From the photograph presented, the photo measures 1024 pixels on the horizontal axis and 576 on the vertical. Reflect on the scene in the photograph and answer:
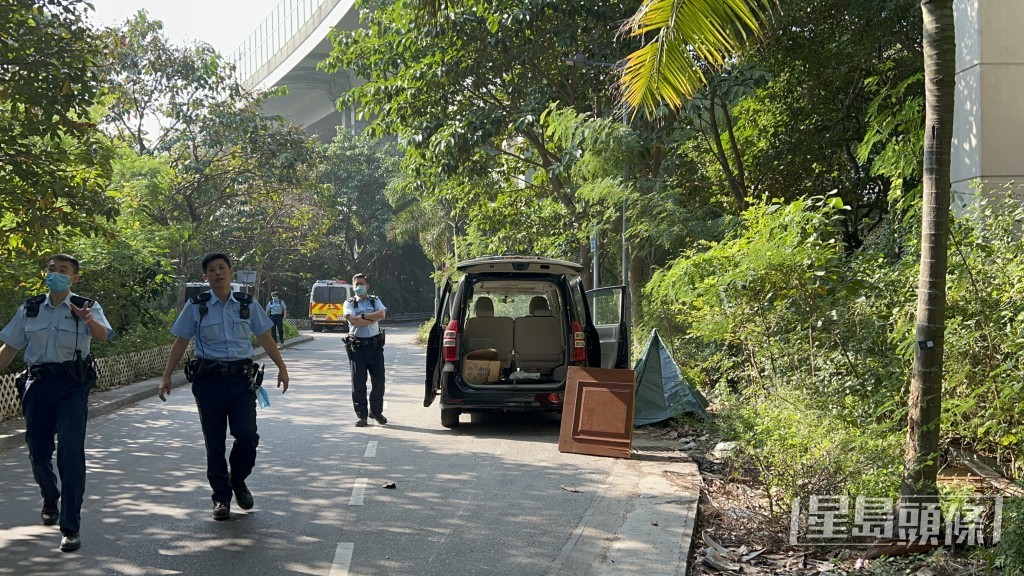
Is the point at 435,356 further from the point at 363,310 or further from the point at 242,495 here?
the point at 242,495

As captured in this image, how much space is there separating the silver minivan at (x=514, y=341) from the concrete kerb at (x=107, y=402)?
2767 mm

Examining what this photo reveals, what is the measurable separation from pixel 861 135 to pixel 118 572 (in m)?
13.8

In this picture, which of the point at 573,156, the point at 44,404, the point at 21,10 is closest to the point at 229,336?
the point at 44,404

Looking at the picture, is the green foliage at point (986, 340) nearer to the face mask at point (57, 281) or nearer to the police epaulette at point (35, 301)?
the face mask at point (57, 281)

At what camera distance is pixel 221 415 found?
716cm

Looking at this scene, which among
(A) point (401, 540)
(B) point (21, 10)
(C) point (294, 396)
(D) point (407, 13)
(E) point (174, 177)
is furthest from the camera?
(E) point (174, 177)

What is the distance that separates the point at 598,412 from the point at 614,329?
2623 millimetres

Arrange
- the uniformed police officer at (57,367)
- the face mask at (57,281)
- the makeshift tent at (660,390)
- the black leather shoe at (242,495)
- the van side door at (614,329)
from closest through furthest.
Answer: the uniformed police officer at (57,367), the face mask at (57,281), the black leather shoe at (242,495), the makeshift tent at (660,390), the van side door at (614,329)

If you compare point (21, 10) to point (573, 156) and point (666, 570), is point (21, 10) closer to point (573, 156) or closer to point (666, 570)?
point (573, 156)

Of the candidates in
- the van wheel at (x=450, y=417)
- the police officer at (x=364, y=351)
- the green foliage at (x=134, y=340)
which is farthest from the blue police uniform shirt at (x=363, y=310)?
the green foliage at (x=134, y=340)

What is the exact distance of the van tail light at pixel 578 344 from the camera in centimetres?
1145

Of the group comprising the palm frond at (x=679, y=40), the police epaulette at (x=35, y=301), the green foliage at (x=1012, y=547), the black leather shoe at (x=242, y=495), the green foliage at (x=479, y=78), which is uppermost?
the green foliage at (x=479, y=78)

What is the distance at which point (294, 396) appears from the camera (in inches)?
635

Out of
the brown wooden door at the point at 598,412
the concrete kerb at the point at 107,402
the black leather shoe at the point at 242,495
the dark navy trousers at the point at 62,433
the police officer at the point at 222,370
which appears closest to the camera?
the dark navy trousers at the point at 62,433
